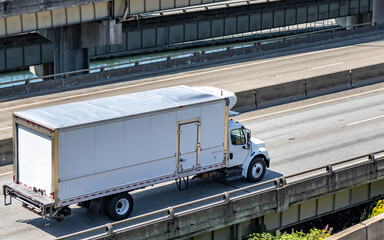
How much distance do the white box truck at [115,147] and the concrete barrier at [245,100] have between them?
Answer: 10854 millimetres

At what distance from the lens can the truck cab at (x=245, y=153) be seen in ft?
79.8

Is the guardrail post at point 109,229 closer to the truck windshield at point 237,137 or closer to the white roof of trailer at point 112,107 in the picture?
the white roof of trailer at point 112,107

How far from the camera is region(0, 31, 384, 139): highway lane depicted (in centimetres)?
3862

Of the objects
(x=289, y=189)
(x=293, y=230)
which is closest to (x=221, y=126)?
(x=289, y=189)

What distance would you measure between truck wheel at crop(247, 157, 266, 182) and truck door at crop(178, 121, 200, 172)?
104 inches

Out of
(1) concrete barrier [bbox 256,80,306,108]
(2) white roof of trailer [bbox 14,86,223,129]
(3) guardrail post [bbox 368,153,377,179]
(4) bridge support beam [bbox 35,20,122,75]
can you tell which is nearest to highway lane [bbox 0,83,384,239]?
(1) concrete barrier [bbox 256,80,306,108]

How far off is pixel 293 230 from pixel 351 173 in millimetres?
2749

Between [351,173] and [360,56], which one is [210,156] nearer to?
[351,173]

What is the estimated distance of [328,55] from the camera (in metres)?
49.3

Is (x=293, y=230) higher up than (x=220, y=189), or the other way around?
(x=220, y=189)

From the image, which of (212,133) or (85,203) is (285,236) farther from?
(85,203)

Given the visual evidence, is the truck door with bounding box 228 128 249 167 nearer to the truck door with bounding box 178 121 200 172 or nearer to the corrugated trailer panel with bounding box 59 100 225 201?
the corrugated trailer panel with bounding box 59 100 225 201

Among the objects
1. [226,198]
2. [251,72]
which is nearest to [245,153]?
[226,198]

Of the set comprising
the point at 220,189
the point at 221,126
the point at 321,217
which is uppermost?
the point at 221,126
